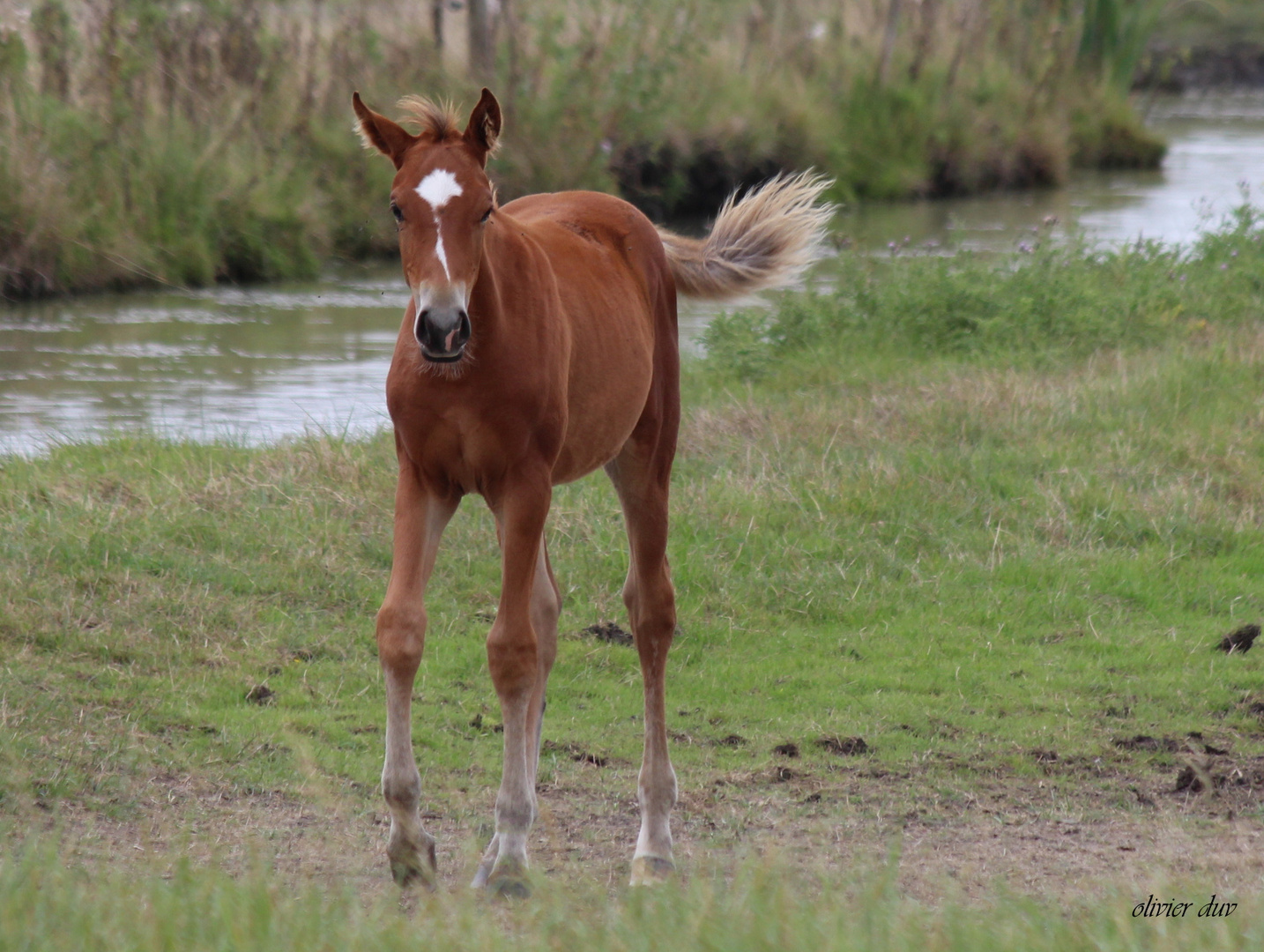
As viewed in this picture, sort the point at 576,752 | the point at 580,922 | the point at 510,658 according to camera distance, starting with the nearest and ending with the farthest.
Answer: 1. the point at 580,922
2. the point at 510,658
3. the point at 576,752

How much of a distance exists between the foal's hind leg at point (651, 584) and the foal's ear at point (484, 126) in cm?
118

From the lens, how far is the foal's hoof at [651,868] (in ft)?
13.0

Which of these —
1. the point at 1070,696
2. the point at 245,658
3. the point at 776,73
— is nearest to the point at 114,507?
the point at 245,658

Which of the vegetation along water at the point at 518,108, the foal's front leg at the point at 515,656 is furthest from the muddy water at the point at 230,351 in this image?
the foal's front leg at the point at 515,656

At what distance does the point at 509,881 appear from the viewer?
146 inches

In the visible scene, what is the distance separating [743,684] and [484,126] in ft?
8.18

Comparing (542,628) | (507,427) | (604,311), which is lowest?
(542,628)

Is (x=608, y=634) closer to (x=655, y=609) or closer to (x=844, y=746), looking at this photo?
(x=844, y=746)

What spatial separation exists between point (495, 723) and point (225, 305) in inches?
311

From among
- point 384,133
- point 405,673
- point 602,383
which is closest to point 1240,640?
point 602,383

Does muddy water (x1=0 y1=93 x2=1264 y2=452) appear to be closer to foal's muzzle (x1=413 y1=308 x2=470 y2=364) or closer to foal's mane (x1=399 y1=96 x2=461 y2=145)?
foal's mane (x1=399 y1=96 x2=461 y2=145)

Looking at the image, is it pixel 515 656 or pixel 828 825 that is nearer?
pixel 515 656

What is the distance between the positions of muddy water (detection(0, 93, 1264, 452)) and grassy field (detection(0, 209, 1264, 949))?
4.27 ft

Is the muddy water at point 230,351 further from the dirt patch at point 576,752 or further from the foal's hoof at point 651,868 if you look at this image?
the foal's hoof at point 651,868
